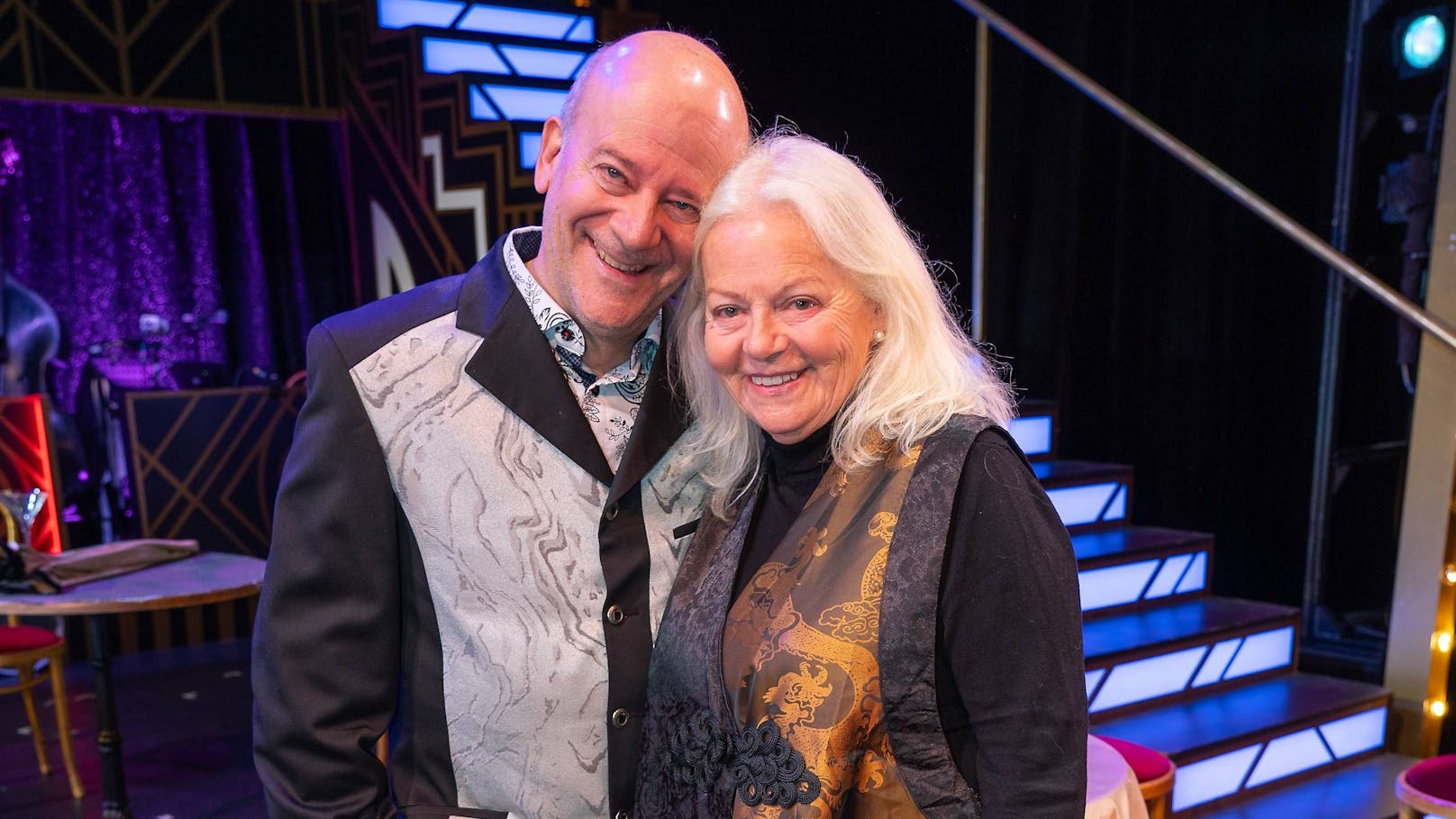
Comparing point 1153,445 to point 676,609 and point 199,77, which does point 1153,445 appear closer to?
point 676,609

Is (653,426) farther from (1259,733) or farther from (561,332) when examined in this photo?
(1259,733)

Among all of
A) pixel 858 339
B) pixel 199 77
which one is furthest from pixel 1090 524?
pixel 199 77

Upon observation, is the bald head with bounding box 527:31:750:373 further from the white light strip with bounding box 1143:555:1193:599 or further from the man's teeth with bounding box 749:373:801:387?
the white light strip with bounding box 1143:555:1193:599

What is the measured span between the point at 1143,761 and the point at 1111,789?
527 millimetres

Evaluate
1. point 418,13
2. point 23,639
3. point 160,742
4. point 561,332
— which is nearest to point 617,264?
point 561,332

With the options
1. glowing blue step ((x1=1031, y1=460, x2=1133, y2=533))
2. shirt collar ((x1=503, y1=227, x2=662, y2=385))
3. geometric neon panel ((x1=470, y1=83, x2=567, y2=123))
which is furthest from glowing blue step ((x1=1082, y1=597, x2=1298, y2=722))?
geometric neon panel ((x1=470, y1=83, x2=567, y2=123))

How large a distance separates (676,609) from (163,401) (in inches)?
182

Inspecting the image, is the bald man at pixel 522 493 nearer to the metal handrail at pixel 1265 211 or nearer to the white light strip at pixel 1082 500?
the metal handrail at pixel 1265 211

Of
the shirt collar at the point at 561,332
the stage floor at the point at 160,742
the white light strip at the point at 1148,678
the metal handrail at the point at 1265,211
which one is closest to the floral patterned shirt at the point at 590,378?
the shirt collar at the point at 561,332

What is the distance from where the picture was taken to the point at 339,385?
1.27m

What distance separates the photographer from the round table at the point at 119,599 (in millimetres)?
2826

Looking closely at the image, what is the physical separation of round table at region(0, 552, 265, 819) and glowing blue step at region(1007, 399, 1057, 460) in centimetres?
260

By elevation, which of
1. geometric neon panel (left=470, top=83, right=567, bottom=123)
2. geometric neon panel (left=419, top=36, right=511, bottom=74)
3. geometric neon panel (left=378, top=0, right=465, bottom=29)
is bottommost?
geometric neon panel (left=470, top=83, right=567, bottom=123)

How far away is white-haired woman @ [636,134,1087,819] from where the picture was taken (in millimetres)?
1176
